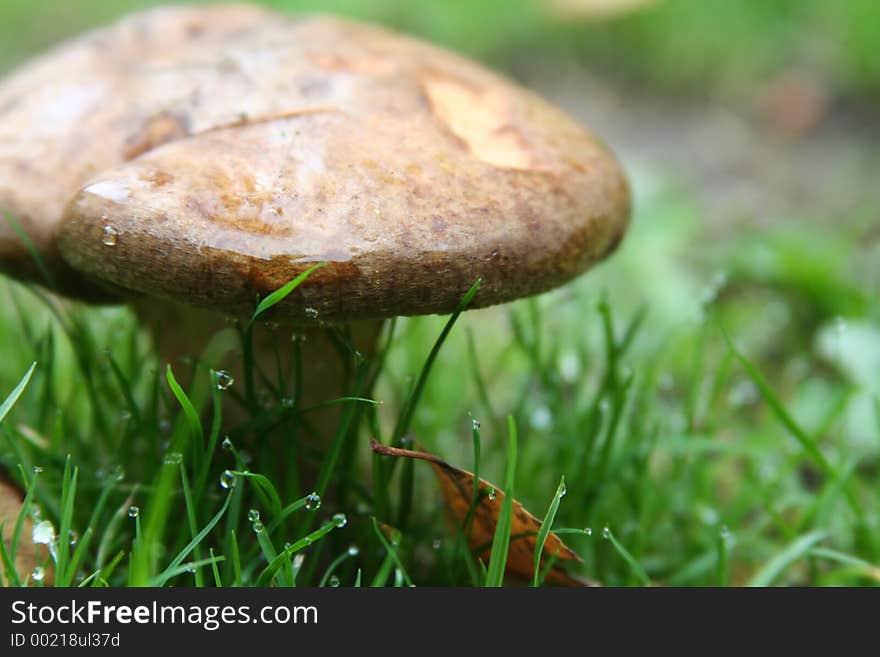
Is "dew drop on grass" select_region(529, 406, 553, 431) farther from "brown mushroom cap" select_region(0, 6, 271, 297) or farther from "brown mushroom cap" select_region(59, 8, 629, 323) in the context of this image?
"brown mushroom cap" select_region(0, 6, 271, 297)

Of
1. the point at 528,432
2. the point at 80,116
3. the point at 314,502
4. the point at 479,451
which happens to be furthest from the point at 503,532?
the point at 80,116

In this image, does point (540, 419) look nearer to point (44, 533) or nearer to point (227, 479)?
point (227, 479)

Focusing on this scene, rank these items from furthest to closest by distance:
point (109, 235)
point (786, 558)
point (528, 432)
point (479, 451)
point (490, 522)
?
point (528, 432) → point (786, 558) → point (490, 522) → point (479, 451) → point (109, 235)

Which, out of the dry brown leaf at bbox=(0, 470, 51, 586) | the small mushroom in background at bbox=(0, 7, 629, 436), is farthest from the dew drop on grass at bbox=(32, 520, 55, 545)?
the small mushroom in background at bbox=(0, 7, 629, 436)

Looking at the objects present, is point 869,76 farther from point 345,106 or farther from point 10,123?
point 10,123

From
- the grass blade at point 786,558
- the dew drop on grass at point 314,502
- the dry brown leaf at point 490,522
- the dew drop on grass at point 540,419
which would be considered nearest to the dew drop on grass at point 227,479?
the dew drop on grass at point 314,502
